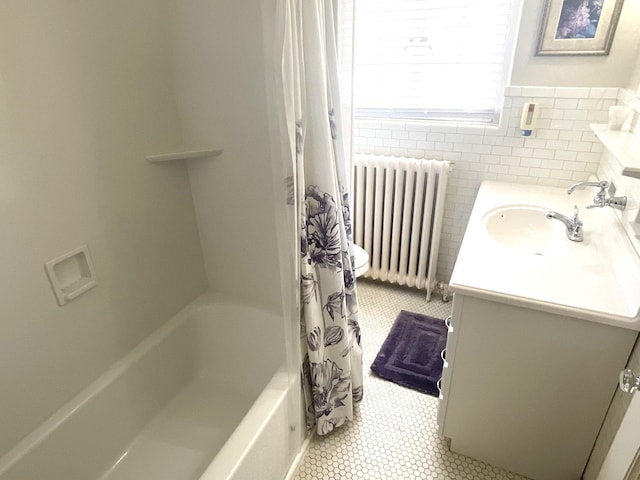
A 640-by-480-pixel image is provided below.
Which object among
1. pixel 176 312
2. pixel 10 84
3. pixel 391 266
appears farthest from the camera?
pixel 391 266

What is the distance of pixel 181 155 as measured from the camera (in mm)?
1485

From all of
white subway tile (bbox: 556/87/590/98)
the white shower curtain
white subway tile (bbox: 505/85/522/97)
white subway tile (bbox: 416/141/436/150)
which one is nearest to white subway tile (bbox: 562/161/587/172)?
white subway tile (bbox: 556/87/590/98)

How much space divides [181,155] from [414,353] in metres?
1.48

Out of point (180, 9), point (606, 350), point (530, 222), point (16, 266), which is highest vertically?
point (180, 9)

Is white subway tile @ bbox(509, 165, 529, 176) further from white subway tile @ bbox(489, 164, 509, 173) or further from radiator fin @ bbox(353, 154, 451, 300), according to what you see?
radiator fin @ bbox(353, 154, 451, 300)

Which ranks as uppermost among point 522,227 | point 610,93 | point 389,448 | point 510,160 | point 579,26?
point 579,26

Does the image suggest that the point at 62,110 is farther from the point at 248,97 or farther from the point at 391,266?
the point at 391,266

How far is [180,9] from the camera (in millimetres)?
1368

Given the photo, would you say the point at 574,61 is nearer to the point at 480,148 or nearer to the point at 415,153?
the point at 480,148

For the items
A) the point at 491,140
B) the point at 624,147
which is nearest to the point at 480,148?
the point at 491,140

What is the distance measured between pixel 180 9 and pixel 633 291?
1.71 meters

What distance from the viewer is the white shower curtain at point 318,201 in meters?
1.03

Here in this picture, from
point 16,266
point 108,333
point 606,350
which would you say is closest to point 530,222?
point 606,350

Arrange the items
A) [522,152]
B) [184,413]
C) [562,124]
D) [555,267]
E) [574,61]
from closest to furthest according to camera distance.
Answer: [555,267], [184,413], [574,61], [562,124], [522,152]
